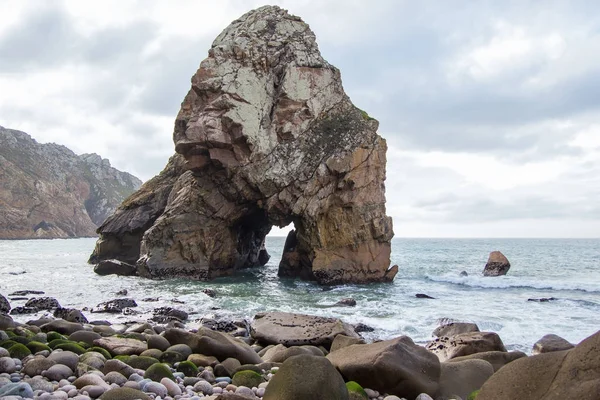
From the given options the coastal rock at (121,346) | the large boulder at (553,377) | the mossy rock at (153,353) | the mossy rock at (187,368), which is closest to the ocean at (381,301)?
the coastal rock at (121,346)

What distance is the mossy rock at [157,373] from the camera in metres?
6.97

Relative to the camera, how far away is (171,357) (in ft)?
28.1

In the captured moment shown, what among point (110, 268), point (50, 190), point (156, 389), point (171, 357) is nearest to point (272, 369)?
point (171, 357)

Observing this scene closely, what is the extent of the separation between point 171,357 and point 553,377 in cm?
639

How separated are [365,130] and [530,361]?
2998 centimetres

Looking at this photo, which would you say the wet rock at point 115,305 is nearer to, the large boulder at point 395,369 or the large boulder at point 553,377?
the large boulder at point 395,369

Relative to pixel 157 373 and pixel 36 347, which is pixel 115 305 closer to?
pixel 36 347

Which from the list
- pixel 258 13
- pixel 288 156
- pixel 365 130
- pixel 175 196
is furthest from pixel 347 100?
pixel 175 196

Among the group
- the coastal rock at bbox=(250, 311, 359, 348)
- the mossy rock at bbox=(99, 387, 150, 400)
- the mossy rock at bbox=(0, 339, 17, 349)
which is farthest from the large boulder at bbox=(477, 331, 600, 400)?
the coastal rock at bbox=(250, 311, 359, 348)

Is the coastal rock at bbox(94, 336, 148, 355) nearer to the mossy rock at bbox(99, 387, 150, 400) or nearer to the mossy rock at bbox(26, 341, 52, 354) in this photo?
the mossy rock at bbox(26, 341, 52, 354)

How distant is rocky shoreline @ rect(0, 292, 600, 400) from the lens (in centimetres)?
477

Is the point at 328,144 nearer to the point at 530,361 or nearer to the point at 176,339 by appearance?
the point at 176,339

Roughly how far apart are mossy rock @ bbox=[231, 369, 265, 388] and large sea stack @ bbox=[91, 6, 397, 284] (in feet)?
81.5

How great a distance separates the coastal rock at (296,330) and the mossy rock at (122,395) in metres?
7.42
